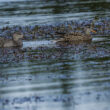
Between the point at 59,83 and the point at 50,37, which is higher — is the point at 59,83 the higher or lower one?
the higher one

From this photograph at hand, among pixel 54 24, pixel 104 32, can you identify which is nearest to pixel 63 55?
pixel 104 32

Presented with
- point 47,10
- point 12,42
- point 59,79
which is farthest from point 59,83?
point 47,10

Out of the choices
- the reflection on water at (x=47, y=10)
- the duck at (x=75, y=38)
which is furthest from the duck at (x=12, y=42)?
the reflection on water at (x=47, y=10)

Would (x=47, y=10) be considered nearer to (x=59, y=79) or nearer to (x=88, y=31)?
(x=88, y=31)

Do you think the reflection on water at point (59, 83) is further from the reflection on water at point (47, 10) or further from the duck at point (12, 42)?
the reflection on water at point (47, 10)

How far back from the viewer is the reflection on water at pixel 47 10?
17.5 meters

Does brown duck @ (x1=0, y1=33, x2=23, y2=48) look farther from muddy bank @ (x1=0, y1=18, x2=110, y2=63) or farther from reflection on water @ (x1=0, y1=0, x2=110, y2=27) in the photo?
reflection on water @ (x1=0, y1=0, x2=110, y2=27)

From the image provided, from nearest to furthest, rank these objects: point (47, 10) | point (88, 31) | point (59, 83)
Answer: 1. point (59, 83)
2. point (88, 31)
3. point (47, 10)

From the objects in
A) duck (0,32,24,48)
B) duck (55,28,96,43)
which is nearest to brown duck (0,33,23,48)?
duck (0,32,24,48)

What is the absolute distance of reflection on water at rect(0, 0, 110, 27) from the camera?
17.5 meters

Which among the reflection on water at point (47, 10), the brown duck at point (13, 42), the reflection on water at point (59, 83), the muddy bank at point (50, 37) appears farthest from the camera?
the reflection on water at point (47, 10)

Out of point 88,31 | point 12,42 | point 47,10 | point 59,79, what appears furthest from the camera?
point 47,10

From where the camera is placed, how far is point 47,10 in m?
19.7

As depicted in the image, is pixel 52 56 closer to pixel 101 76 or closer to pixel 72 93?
pixel 101 76
